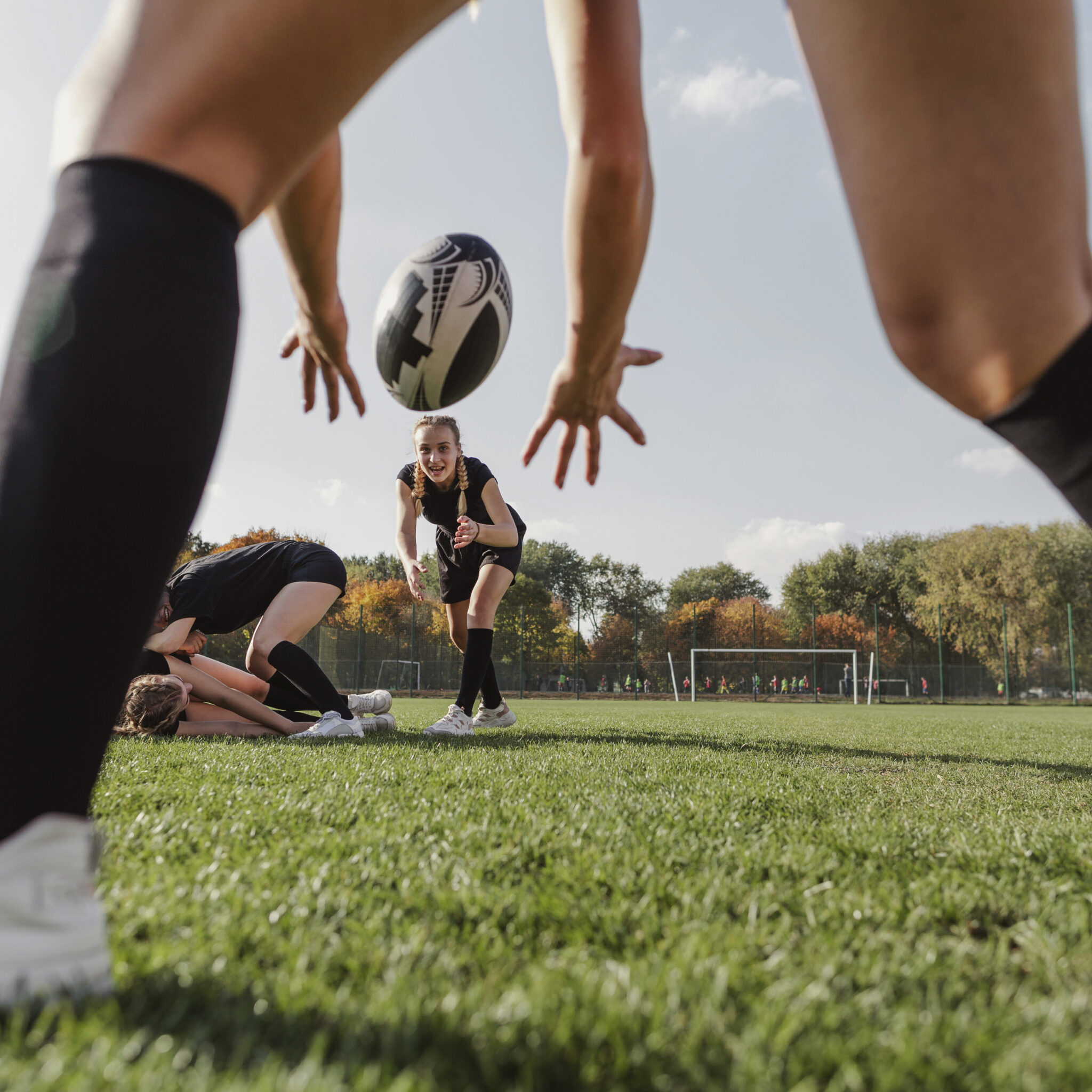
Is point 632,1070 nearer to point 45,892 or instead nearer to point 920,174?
point 45,892

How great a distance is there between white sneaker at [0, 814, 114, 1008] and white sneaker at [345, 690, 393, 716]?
5.20 m

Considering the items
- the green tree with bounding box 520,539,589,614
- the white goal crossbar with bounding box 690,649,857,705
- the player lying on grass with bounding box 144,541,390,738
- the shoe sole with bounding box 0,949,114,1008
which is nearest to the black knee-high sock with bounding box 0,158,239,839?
the shoe sole with bounding box 0,949,114,1008

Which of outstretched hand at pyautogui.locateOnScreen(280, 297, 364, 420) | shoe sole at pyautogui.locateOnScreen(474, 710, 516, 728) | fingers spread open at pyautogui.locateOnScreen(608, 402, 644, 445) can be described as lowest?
shoe sole at pyautogui.locateOnScreen(474, 710, 516, 728)

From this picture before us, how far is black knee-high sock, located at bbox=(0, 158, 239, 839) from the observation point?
0.79 m

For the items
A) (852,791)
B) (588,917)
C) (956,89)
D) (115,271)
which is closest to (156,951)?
(588,917)

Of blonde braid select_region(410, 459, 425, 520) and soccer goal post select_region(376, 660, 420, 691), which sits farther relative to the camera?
soccer goal post select_region(376, 660, 420, 691)

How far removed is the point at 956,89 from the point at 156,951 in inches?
58.8

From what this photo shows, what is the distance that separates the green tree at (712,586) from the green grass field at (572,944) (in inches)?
2515

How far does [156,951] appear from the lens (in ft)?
3.14

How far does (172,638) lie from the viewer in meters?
4.44

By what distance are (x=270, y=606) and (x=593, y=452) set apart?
151 inches

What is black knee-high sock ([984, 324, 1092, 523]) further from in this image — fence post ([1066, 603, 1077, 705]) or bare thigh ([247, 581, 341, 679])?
fence post ([1066, 603, 1077, 705])

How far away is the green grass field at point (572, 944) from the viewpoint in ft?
2.30

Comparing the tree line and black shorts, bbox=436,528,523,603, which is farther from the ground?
the tree line
